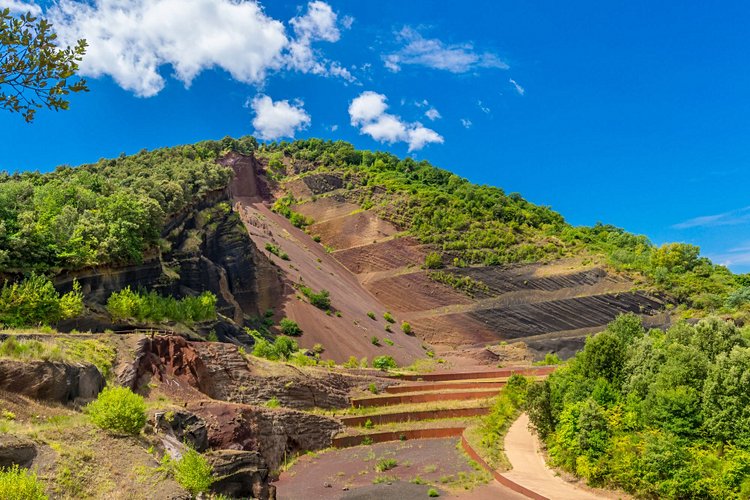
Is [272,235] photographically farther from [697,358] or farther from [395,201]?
[697,358]

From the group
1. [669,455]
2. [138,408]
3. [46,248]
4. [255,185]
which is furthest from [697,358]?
[255,185]

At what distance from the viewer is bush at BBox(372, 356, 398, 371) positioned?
34.8m

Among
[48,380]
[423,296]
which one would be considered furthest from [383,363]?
[48,380]

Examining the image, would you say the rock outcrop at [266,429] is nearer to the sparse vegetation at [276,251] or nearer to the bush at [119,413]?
the bush at [119,413]

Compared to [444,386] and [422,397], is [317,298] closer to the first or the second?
[444,386]

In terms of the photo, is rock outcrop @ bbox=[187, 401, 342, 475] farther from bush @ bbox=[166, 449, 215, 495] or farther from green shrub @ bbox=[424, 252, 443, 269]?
green shrub @ bbox=[424, 252, 443, 269]

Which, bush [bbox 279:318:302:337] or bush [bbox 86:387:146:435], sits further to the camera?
bush [bbox 279:318:302:337]

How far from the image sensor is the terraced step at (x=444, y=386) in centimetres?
2922

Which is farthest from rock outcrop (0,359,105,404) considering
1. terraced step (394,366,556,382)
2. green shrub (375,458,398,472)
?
terraced step (394,366,556,382)

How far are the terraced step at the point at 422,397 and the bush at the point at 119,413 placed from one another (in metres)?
16.2

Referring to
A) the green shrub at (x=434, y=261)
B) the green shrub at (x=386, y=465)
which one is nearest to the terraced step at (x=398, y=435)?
the green shrub at (x=386, y=465)

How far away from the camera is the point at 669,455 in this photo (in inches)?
553

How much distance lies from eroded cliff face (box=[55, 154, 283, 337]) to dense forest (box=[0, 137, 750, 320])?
0.70m

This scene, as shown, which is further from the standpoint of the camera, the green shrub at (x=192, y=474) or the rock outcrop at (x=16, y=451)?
the green shrub at (x=192, y=474)
